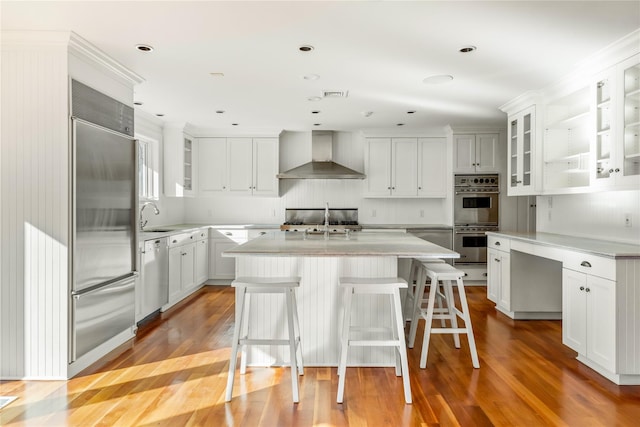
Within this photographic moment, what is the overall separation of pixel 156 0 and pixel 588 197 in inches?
162

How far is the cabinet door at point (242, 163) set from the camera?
6598 mm

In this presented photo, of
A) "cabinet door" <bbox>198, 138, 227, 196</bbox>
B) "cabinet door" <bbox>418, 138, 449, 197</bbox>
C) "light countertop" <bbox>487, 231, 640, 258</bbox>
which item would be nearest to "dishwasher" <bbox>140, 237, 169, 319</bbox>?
"cabinet door" <bbox>198, 138, 227, 196</bbox>

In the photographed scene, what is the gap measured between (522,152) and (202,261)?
4437 millimetres

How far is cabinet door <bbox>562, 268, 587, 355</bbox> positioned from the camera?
10.4 ft

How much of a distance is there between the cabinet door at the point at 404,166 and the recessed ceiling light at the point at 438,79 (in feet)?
8.34

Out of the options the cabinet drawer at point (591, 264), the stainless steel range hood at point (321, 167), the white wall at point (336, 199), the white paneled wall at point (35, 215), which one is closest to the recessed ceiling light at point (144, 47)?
the white paneled wall at point (35, 215)

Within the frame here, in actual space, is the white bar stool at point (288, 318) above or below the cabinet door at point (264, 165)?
below

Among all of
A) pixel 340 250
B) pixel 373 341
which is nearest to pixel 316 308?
pixel 340 250

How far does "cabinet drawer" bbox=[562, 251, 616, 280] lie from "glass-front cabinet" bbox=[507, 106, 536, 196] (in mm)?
1304

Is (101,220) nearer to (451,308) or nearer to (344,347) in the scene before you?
(344,347)

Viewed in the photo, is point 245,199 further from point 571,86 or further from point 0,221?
point 571,86

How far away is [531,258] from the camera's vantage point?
175 inches

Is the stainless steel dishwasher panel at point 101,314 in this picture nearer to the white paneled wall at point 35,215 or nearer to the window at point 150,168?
the white paneled wall at point 35,215

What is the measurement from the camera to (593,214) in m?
4.04
